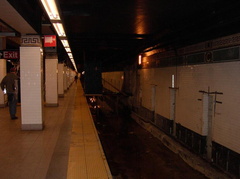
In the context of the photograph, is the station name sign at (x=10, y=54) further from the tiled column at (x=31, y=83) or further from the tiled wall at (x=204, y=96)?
the tiled wall at (x=204, y=96)

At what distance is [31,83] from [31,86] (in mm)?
93

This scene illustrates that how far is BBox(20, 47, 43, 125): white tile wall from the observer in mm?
7820

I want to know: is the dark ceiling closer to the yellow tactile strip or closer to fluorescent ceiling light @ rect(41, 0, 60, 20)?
fluorescent ceiling light @ rect(41, 0, 60, 20)

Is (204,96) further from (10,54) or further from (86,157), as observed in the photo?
(10,54)

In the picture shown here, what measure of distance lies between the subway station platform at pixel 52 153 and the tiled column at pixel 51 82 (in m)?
4.64

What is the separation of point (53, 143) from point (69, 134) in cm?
108

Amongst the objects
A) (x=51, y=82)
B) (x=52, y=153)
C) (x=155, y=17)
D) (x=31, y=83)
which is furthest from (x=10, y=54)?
(x=52, y=153)

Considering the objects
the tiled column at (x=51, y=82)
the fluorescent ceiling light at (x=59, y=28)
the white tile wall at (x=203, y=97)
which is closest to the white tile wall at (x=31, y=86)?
the fluorescent ceiling light at (x=59, y=28)

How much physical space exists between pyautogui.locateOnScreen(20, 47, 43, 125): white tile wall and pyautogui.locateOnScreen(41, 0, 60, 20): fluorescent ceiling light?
2.34 metres

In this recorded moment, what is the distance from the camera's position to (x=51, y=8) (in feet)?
16.7

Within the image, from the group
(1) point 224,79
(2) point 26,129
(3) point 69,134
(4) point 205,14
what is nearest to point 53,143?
(3) point 69,134

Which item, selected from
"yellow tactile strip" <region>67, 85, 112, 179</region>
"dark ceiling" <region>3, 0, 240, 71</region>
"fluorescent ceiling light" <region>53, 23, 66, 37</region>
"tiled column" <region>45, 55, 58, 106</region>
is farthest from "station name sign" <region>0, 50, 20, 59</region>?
"yellow tactile strip" <region>67, 85, 112, 179</region>

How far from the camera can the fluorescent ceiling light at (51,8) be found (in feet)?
15.4

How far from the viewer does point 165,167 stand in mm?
7969
